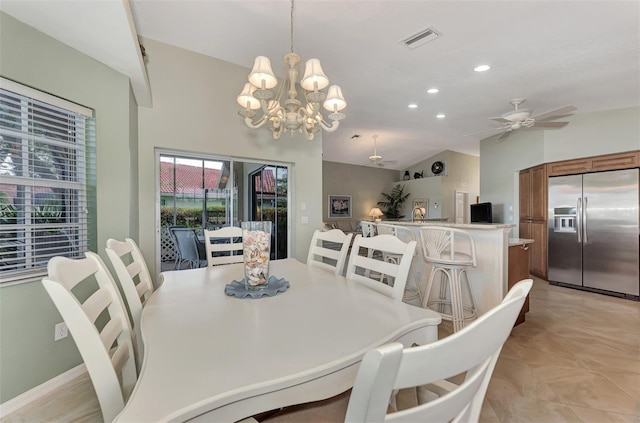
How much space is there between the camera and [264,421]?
90 cm

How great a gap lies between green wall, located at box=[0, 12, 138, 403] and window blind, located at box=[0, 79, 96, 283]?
8cm

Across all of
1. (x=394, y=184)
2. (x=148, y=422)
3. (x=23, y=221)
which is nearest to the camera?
(x=148, y=422)

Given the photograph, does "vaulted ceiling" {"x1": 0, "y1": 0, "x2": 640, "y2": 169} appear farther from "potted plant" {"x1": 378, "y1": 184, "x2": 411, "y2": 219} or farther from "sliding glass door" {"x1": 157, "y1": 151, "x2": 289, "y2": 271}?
"potted plant" {"x1": 378, "y1": 184, "x2": 411, "y2": 219}

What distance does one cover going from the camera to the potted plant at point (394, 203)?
9609mm

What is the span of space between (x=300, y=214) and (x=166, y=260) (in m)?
1.73

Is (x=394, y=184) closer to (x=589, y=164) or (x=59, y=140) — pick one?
(x=589, y=164)

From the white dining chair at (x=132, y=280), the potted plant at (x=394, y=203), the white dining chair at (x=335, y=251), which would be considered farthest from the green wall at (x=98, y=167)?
the potted plant at (x=394, y=203)

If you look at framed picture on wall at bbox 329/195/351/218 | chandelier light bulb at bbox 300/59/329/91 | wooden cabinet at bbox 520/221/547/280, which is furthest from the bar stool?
framed picture on wall at bbox 329/195/351/218

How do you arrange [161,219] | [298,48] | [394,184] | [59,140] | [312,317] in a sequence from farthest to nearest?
1. [394,184]
2. [161,219]
3. [298,48]
4. [59,140]
5. [312,317]

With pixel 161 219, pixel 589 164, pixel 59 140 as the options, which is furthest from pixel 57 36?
pixel 589 164

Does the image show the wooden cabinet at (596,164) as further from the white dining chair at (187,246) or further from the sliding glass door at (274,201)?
the white dining chair at (187,246)

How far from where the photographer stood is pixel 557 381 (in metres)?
1.94

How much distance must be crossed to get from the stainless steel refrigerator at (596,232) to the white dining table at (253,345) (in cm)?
462

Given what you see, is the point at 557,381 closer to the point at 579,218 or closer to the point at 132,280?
the point at 132,280
